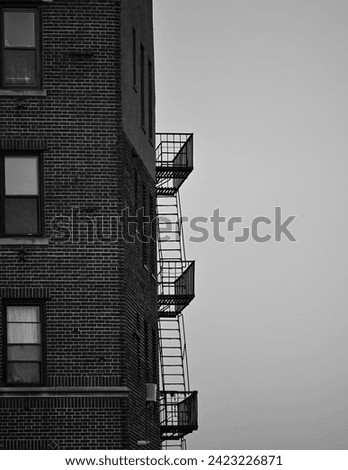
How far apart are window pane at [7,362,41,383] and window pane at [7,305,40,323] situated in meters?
1.15

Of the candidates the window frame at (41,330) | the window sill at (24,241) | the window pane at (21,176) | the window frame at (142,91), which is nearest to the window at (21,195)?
the window pane at (21,176)

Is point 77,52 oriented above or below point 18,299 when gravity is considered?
above

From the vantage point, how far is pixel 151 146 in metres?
58.1

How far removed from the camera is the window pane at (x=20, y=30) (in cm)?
5128

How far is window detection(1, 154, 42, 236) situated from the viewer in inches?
2004

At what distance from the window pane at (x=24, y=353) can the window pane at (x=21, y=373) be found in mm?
159

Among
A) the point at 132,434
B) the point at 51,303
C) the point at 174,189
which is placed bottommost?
the point at 132,434

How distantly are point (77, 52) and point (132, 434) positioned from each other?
10.1m

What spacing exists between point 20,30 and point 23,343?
8168mm

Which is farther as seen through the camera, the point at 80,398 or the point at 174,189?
the point at 174,189

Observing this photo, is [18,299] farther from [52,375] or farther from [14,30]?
[14,30]

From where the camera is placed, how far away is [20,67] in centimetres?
5134

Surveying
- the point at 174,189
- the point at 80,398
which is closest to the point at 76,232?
the point at 80,398

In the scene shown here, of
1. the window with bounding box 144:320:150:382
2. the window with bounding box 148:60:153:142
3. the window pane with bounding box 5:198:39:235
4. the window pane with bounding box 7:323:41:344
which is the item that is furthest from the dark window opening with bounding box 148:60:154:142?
the window pane with bounding box 7:323:41:344
